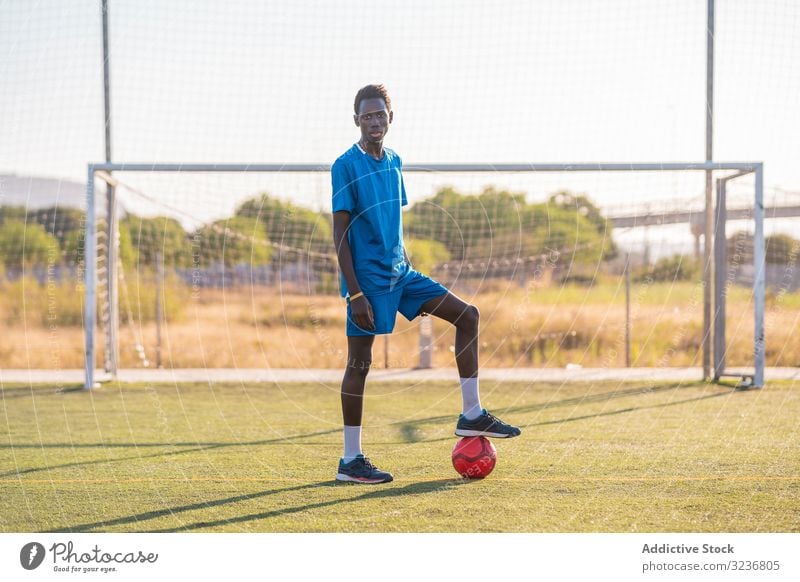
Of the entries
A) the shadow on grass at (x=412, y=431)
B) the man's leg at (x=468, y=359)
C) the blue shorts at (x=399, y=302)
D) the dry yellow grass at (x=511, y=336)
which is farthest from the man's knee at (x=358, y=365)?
the dry yellow grass at (x=511, y=336)

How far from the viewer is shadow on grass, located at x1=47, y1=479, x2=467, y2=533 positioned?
4.20m

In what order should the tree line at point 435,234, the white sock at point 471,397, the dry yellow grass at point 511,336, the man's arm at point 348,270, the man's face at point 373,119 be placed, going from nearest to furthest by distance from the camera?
the man's arm at point 348,270 → the man's face at point 373,119 → the white sock at point 471,397 → the tree line at point 435,234 → the dry yellow grass at point 511,336

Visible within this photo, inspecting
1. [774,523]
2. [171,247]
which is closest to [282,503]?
[774,523]

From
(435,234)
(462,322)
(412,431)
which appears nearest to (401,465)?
(462,322)

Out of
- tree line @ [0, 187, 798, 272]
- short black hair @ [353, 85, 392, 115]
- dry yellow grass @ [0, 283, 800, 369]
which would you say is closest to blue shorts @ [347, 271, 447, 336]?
short black hair @ [353, 85, 392, 115]

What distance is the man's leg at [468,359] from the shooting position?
16.7 feet

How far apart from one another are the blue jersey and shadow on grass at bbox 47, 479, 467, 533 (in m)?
1.06

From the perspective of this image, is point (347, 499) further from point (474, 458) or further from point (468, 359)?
point (468, 359)

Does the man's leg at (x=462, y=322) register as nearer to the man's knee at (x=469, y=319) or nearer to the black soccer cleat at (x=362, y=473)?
the man's knee at (x=469, y=319)

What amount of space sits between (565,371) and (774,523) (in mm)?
7574

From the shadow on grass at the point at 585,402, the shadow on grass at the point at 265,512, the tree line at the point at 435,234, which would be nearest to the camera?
the shadow on grass at the point at 265,512

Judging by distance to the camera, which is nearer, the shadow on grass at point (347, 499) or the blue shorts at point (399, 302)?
the shadow on grass at point (347, 499)

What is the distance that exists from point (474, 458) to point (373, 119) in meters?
1.93

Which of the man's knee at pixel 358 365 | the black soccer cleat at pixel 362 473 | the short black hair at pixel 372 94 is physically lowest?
the black soccer cleat at pixel 362 473
